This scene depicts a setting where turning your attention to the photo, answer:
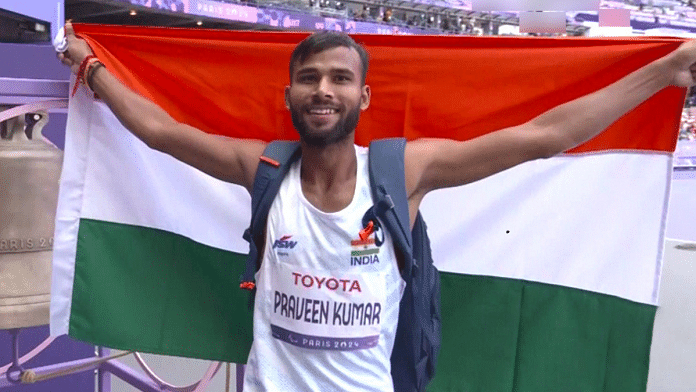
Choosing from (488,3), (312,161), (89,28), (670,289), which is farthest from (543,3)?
(670,289)

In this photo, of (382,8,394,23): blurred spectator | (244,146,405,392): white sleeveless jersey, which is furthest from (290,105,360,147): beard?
(382,8,394,23): blurred spectator

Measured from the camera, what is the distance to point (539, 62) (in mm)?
2348

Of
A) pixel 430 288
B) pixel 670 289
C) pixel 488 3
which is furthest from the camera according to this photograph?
pixel 670 289

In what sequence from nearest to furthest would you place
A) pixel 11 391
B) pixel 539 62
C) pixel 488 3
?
pixel 539 62
pixel 488 3
pixel 11 391

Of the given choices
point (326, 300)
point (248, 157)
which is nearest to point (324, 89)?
point (248, 157)

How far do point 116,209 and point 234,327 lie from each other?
1.87ft

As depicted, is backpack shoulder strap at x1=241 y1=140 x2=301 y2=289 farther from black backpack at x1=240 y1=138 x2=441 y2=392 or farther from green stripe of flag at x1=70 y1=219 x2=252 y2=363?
green stripe of flag at x1=70 y1=219 x2=252 y2=363

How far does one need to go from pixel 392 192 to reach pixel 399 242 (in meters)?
0.12

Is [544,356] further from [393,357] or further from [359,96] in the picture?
[359,96]

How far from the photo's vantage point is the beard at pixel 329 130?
1.85 meters

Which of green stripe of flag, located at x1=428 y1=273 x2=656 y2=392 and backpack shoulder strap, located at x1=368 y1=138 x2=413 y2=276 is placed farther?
green stripe of flag, located at x1=428 y1=273 x2=656 y2=392

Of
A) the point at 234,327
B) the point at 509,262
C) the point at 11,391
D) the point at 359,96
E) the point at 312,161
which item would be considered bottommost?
the point at 11,391

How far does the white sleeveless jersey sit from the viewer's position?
183 centimetres

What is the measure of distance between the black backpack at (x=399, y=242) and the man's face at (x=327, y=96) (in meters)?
0.12
